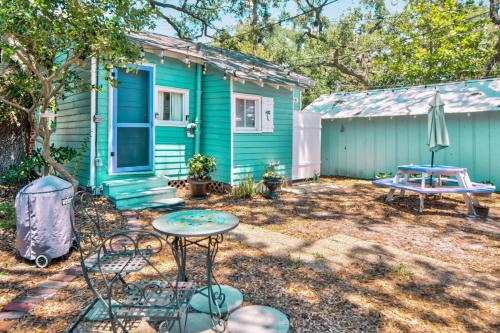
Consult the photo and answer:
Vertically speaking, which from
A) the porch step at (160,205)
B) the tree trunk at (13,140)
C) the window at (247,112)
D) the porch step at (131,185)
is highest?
the window at (247,112)

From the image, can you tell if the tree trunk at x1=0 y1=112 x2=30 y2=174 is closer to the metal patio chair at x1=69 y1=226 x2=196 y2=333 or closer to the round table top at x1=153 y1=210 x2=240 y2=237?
the metal patio chair at x1=69 y1=226 x2=196 y2=333

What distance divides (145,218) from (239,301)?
334cm

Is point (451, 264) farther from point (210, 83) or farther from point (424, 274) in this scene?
point (210, 83)

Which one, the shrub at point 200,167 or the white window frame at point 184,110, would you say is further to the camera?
the white window frame at point 184,110

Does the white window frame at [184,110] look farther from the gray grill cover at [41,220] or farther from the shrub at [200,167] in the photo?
the gray grill cover at [41,220]

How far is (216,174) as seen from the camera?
8406 mm

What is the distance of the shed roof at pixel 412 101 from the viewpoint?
30.3ft

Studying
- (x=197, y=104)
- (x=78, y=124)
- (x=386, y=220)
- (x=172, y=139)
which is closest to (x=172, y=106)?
(x=197, y=104)

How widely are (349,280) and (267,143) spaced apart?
5.92 metres

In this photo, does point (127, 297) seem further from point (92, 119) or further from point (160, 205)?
point (92, 119)

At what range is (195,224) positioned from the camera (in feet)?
8.59

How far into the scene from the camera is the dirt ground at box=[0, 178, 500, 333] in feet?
8.71

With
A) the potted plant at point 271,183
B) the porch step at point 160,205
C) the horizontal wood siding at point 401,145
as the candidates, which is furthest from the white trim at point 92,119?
the horizontal wood siding at point 401,145

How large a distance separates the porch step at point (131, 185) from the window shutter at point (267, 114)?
2981mm
